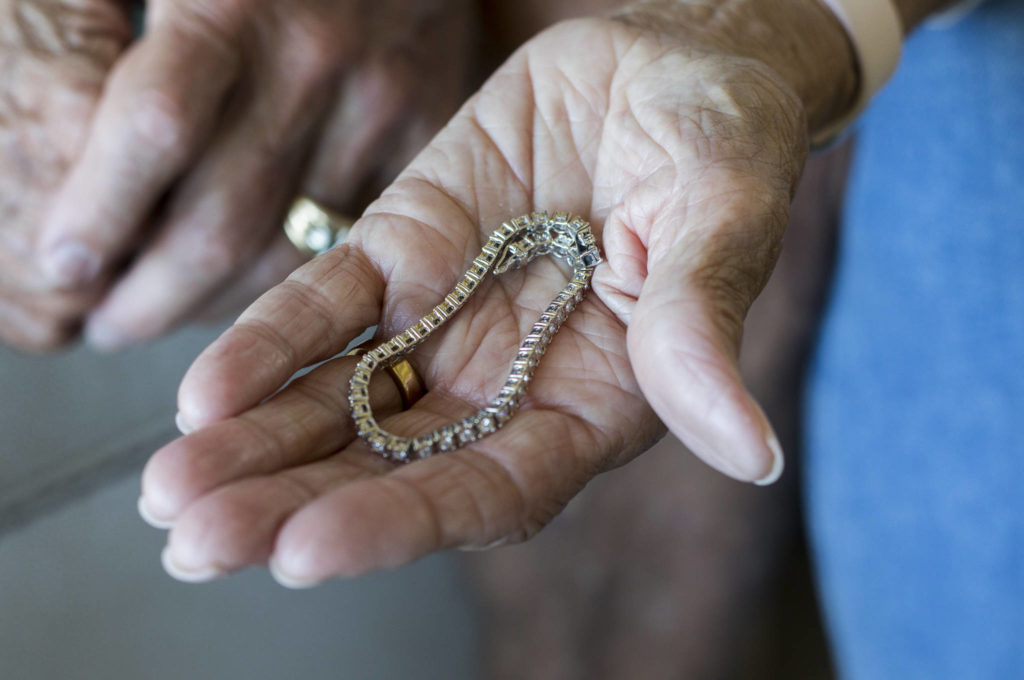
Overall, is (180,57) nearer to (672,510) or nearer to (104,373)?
(104,373)

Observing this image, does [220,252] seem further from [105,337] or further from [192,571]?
[192,571]

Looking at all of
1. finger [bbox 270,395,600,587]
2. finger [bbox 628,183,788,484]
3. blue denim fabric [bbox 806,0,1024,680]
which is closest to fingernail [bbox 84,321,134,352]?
finger [bbox 270,395,600,587]

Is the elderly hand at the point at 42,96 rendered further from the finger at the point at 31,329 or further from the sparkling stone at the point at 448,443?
the sparkling stone at the point at 448,443

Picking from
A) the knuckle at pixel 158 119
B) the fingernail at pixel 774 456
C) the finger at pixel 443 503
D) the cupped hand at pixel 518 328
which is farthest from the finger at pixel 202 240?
the fingernail at pixel 774 456

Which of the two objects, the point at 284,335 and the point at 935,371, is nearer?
the point at 284,335

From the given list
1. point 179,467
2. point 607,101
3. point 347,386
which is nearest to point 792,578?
point 607,101

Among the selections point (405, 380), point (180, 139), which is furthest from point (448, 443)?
point (180, 139)

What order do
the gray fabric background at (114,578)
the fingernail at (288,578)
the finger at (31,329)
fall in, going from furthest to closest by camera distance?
the finger at (31,329), the gray fabric background at (114,578), the fingernail at (288,578)
